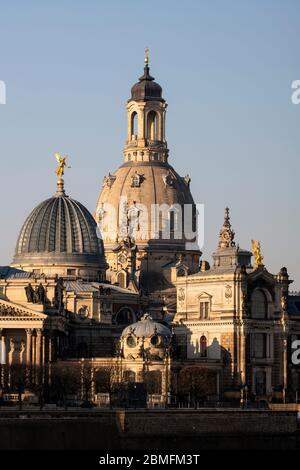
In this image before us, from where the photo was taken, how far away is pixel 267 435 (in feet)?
579

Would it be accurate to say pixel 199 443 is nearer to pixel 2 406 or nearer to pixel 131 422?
pixel 131 422

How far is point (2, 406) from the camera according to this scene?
181750mm

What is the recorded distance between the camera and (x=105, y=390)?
198 m
